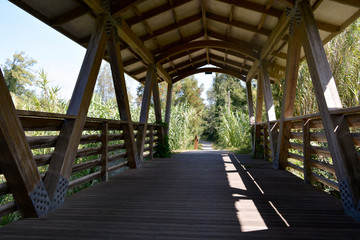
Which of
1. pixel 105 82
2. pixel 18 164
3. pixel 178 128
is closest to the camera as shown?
pixel 18 164

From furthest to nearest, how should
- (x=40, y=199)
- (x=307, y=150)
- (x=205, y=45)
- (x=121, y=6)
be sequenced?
(x=205, y=45), (x=121, y=6), (x=307, y=150), (x=40, y=199)

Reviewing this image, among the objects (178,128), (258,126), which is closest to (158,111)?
(178,128)

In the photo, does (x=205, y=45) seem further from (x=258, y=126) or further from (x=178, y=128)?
(x=178, y=128)

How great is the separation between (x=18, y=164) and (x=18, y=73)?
31.1 meters

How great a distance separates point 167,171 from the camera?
4.85 m

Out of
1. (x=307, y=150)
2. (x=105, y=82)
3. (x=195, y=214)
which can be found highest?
(x=105, y=82)

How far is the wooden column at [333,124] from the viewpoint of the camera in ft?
7.39

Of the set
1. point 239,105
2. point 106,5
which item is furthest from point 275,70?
point 239,105

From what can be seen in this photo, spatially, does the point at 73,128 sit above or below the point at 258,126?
below

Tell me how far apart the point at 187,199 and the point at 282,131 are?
2489 millimetres

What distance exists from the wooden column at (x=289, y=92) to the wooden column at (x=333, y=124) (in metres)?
0.75

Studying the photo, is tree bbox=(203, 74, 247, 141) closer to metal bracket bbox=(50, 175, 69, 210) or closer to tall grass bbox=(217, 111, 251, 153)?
tall grass bbox=(217, 111, 251, 153)

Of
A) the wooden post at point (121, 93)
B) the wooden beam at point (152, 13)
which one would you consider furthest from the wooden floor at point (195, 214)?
the wooden beam at point (152, 13)

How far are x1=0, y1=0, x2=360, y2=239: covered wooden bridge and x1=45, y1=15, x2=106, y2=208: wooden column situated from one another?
0.01 meters
